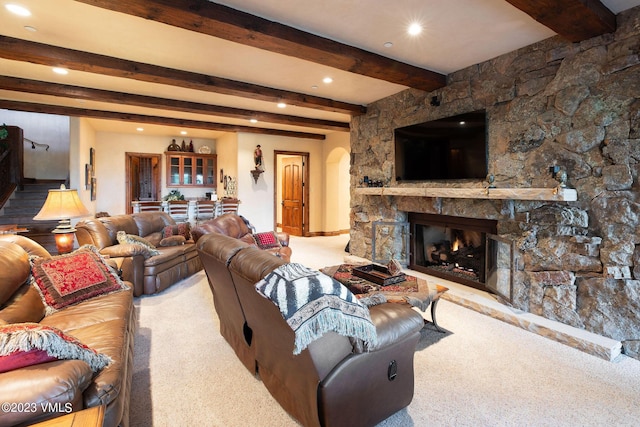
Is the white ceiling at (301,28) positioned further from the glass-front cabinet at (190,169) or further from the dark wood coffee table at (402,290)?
the glass-front cabinet at (190,169)

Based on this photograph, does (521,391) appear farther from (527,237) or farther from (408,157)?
(408,157)

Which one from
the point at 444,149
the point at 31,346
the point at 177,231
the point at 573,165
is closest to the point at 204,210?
the point at 177,231

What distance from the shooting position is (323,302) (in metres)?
1.37

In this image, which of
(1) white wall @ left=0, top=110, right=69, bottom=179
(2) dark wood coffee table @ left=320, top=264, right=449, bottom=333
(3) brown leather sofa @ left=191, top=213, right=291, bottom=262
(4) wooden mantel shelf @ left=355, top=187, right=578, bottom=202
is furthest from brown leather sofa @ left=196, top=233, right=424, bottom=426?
(1) white wall @ left=0, top=110, right=69, bottom=179

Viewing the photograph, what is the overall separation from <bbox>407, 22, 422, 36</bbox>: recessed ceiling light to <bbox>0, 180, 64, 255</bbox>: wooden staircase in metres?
6.32

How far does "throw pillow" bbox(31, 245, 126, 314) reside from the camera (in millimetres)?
2238

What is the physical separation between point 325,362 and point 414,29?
Answer: 2.85 meters

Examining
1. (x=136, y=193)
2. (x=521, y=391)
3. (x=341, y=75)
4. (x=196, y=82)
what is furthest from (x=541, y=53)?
(x=136, y=193)

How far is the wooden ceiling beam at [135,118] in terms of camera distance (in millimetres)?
5410

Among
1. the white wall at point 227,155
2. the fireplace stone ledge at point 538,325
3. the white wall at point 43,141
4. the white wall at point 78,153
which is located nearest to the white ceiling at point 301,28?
the white wall at point 78,153

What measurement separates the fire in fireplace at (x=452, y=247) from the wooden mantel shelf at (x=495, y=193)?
1.58 ft

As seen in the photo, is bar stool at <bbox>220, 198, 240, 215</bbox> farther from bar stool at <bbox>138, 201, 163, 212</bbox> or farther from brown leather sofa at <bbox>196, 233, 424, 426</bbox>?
brown leather sofa at <bbox>196, 233, 424, 426</bbox>

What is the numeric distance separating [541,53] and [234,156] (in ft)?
20.5

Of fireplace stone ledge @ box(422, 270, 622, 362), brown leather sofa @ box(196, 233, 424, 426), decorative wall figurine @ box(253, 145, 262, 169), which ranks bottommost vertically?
fireplace stone ledge @ box(422, 270, 622, 362)
